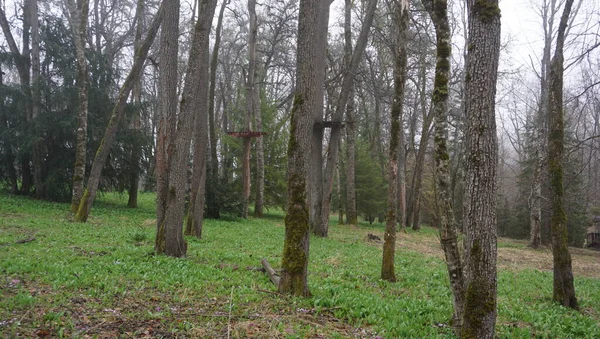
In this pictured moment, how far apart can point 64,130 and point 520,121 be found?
36360 mm

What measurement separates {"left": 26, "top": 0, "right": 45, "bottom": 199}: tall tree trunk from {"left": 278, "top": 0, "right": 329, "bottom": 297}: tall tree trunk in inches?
648

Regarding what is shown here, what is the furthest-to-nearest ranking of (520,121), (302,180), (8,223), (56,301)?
(520,121) < (8,223) < (302,180) < (56,301)

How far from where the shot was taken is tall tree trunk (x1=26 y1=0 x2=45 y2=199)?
1806cm

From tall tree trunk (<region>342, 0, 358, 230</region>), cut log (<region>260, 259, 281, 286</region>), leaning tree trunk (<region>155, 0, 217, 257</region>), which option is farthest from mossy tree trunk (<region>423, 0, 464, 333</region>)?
tall tree trunk (<region>342, 0, 358, 230</region>)

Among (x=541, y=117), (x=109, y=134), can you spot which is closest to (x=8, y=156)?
(x=109, y=134)

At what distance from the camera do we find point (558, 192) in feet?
25.0

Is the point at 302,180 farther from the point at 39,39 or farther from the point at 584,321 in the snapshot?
the point at 39,39

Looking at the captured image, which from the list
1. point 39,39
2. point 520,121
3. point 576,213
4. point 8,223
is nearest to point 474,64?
point 8,223

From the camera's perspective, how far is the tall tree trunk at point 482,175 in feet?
12.6

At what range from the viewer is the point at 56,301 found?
16.6 feet

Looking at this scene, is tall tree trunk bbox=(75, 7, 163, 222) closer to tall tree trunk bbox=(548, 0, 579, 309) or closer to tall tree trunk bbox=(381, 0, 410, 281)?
tall tree trunk bbox=(381, 0, 410, 281)

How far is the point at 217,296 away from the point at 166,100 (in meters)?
4.51

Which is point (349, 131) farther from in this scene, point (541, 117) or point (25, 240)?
point (25, 240)

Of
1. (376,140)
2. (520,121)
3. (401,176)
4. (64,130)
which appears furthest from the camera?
(520,121)
